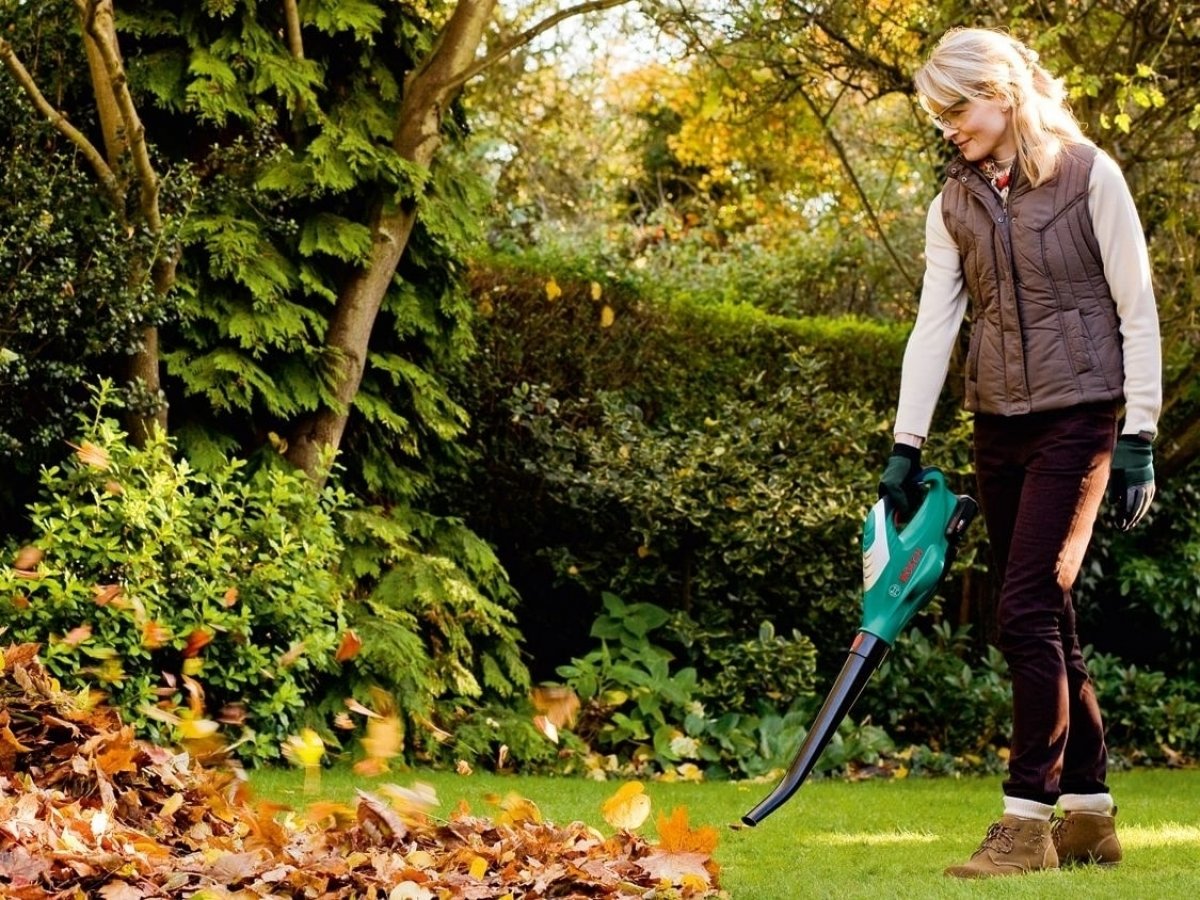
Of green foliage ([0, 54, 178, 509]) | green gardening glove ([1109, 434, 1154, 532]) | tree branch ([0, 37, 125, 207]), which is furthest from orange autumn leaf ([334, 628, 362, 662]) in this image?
green gardening glove ([1109, 434, 1154, 532])

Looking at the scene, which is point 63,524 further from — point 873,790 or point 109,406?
point 873,790

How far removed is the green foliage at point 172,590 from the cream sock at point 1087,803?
255 cm

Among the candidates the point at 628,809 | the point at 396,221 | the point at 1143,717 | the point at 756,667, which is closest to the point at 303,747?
the point at 628,809

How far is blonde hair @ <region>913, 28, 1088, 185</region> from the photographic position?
364cm

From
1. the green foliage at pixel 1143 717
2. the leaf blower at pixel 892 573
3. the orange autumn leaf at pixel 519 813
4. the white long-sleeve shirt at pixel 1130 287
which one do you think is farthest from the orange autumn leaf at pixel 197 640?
the green foliage at pixel 1143 717

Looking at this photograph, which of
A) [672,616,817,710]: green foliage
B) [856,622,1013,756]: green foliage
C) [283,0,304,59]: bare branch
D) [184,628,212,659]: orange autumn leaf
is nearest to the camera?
[184,628,212,659]: orange autumn leaf

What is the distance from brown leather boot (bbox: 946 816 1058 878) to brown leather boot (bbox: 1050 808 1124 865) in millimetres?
150

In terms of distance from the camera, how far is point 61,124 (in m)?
5.50

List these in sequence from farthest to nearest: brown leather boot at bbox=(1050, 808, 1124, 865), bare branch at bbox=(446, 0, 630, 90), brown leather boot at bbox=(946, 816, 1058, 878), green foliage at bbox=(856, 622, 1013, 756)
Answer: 1. green foliage at bbox=(856, 622, 1013, 756)
2. bare branch at bbox=(446, 0, 630, 90)
3. brown leather boot at bbox=(1050, 808, 1124, 865)
4. brown leather boot at bbox=(946, 816, 1058, 878)

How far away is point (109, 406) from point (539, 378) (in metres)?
2.43

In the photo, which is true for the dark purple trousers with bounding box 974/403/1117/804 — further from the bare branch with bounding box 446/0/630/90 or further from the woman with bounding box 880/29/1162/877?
the bare branch with bounding box 446/0/630/90

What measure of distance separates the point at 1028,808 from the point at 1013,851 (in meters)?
0.11

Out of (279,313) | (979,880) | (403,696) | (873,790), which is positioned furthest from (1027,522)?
(279,313)

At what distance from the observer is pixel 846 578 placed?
7.40 meters
